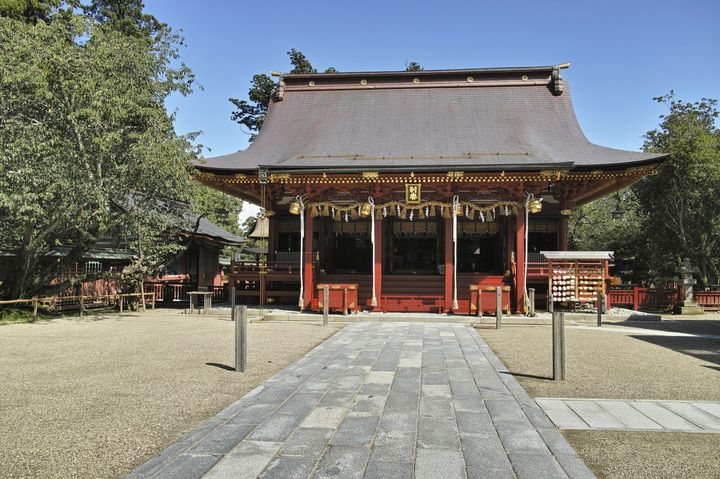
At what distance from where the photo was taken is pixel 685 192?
1908cm

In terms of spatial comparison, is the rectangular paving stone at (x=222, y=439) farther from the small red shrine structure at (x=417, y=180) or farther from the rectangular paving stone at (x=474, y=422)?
the small red shrine structure at (x=417, y=180)

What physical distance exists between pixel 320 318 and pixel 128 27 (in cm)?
2294

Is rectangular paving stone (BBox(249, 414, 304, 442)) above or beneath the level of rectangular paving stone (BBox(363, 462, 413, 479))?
beneath

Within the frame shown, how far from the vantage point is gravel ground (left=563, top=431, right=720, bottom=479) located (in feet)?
11.5

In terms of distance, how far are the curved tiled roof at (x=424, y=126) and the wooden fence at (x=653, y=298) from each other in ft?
17.1

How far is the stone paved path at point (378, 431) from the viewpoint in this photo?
3.43 m

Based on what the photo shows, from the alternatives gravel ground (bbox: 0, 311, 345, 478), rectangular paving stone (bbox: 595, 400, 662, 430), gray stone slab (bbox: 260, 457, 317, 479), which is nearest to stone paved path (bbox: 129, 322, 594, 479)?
gray stone slab (bbox: 260, 457, 317, 479)

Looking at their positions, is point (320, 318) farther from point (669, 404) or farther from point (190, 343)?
point (669, 404)

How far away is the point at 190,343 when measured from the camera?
9406 millimetres

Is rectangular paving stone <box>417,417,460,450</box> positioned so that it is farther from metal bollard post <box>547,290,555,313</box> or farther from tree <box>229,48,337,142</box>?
tree <box>229,48,337,142</box>

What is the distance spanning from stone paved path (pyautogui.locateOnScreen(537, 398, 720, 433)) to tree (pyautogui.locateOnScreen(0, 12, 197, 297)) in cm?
1127

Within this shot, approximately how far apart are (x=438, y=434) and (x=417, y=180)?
35.8ft

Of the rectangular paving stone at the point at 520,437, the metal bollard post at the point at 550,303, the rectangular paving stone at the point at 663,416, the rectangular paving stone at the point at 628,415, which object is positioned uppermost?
the metal bollard post at the point at 550,303

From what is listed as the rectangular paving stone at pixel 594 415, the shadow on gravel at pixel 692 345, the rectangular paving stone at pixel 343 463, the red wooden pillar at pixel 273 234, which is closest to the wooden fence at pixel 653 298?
the shadow on gravel at pixel 692 345
